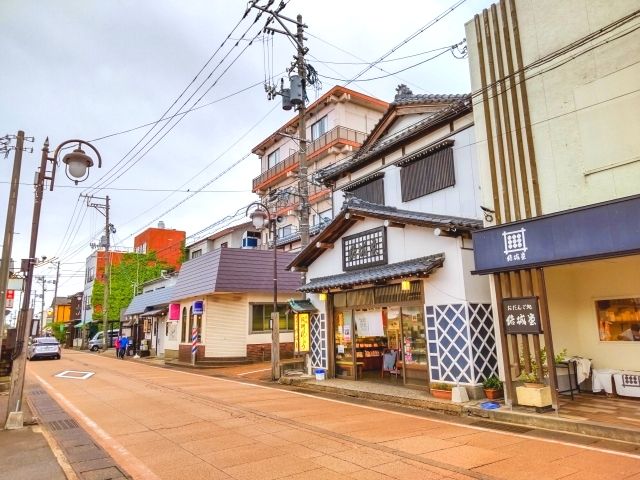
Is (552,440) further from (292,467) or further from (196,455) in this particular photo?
(196,455)

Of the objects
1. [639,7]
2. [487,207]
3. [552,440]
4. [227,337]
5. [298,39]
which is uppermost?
[298,39]

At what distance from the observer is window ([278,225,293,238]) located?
34.0m

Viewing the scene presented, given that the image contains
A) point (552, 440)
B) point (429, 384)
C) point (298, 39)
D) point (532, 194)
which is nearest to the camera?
point (552, 440)

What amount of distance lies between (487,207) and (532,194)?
1153 millimetres

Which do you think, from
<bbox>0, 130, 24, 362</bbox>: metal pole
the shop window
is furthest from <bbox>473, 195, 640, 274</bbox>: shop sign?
<bbox>0, 130, 24, 362</bbox>: metal pole

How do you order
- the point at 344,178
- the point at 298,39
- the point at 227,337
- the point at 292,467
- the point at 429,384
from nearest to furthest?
the point at 292,467, the point at 429,384, the point at 298,39, the point at 344,178, the point at 227,337

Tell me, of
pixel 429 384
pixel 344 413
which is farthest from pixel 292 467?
pixel 429 384

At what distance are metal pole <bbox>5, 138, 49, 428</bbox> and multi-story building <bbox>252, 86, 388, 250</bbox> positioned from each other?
19.0 m

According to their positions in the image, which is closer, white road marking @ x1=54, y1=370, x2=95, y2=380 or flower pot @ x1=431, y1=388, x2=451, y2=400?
flower pot @ x1=431, y1=388, x2=451, y2=400

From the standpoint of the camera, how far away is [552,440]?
762 centimetres

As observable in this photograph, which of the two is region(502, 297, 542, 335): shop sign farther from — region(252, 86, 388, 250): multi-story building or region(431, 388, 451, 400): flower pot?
region(252, 86, 388, 250): multi-story building

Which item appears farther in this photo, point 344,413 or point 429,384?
point 429,384

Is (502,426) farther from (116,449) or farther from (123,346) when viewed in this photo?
(123,346)

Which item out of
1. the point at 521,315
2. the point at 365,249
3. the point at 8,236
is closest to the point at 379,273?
the point at 365,249
